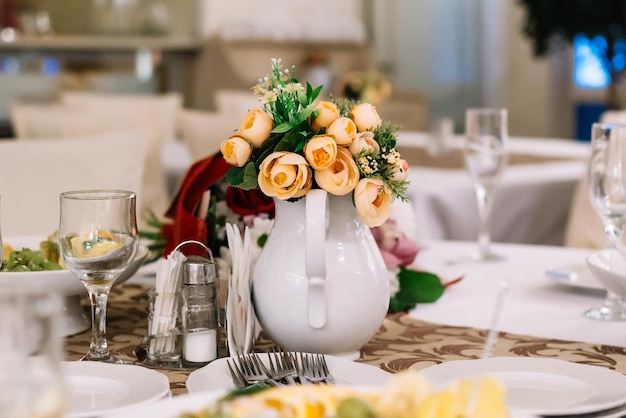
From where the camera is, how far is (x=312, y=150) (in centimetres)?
101

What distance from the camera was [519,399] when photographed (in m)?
0.88

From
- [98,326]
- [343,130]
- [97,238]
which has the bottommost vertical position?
[98,326]

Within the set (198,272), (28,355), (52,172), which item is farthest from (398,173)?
(52,172)

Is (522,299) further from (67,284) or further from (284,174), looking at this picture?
(67,284)

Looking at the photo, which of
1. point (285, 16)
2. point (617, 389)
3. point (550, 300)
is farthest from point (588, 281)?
point (285, 16)

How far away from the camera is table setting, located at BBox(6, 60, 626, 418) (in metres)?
0.92

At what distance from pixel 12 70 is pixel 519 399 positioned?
6.55 m

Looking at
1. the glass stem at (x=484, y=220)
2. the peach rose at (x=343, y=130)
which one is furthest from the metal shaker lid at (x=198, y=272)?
the glass stem at (x=484, y=220)

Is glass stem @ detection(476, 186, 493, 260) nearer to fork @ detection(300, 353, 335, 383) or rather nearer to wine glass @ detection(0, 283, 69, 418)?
fork @ detection(300, 353, 335, 383)

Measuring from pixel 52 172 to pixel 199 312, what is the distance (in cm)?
139

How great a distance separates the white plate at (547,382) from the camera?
2.78ft

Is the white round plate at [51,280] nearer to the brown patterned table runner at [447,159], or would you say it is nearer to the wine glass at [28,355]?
the wine glass at [28,355]

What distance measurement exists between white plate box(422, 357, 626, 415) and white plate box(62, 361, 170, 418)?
10.3 inches

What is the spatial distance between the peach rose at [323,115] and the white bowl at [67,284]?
27 centimetres
